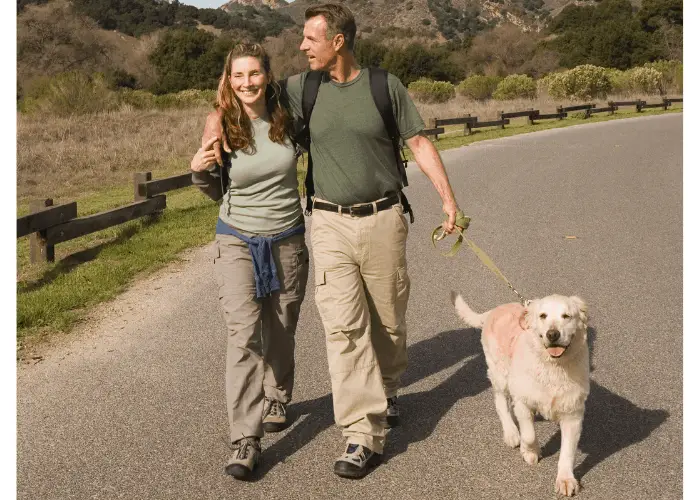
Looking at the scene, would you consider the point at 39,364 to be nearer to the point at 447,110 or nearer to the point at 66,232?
the point at 66,232

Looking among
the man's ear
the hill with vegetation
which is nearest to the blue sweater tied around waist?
the man's ear

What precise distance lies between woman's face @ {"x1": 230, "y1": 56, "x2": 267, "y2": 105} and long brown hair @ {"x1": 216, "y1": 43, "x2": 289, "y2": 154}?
31 mm

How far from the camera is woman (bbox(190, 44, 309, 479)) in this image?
14.2 ft

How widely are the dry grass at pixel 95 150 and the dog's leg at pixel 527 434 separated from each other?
14328 millimetres

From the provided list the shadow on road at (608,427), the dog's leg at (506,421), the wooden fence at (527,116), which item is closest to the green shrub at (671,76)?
the wooden fence at (527,116)

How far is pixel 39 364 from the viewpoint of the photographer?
617cm

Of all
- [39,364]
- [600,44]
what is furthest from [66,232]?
[600,44]

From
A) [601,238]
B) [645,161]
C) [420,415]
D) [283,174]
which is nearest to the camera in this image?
[283,174]

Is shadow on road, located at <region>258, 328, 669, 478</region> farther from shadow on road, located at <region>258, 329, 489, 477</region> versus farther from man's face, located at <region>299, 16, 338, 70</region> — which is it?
man's face, located at <region>299, 16, 338, 70</region>

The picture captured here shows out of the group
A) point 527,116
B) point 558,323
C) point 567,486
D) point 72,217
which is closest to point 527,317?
point 558,323

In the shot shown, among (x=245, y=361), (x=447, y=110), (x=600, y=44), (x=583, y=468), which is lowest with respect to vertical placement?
(x=583, y=468)

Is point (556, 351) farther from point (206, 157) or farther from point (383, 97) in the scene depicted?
point (206, 157)
